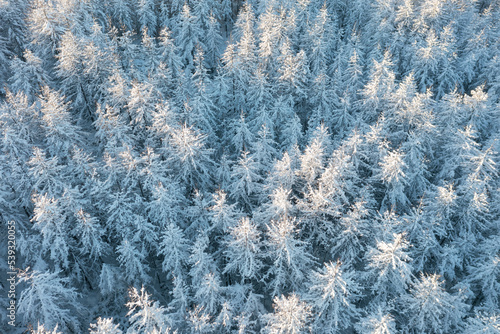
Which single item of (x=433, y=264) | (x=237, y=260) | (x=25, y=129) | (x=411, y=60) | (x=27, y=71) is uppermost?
(x=411, y=60)

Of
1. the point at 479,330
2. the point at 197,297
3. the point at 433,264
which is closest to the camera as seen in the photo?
the point at 479,330

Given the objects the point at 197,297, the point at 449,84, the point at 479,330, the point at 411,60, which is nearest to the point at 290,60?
the point at 411,60

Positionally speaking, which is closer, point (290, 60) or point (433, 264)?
point (433, 264)

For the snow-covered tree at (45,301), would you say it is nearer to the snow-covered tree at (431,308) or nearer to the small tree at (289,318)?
the small tree at (289,318)

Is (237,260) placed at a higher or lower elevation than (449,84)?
lower

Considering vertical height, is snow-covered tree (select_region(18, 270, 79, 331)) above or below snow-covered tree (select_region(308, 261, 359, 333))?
below

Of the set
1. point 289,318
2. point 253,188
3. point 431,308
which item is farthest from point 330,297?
point 253,188

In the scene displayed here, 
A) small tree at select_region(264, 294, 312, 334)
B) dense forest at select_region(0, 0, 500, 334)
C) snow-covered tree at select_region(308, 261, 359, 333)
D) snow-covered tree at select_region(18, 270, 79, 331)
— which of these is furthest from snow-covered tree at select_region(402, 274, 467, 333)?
snow-covered tree at select_region(18, 270, 79, 331)

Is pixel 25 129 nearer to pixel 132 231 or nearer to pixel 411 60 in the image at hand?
pixel 132 231

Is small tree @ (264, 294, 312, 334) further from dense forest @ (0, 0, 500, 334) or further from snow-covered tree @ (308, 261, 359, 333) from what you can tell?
snow-covered tree @ (308, 261, 359, 333)
